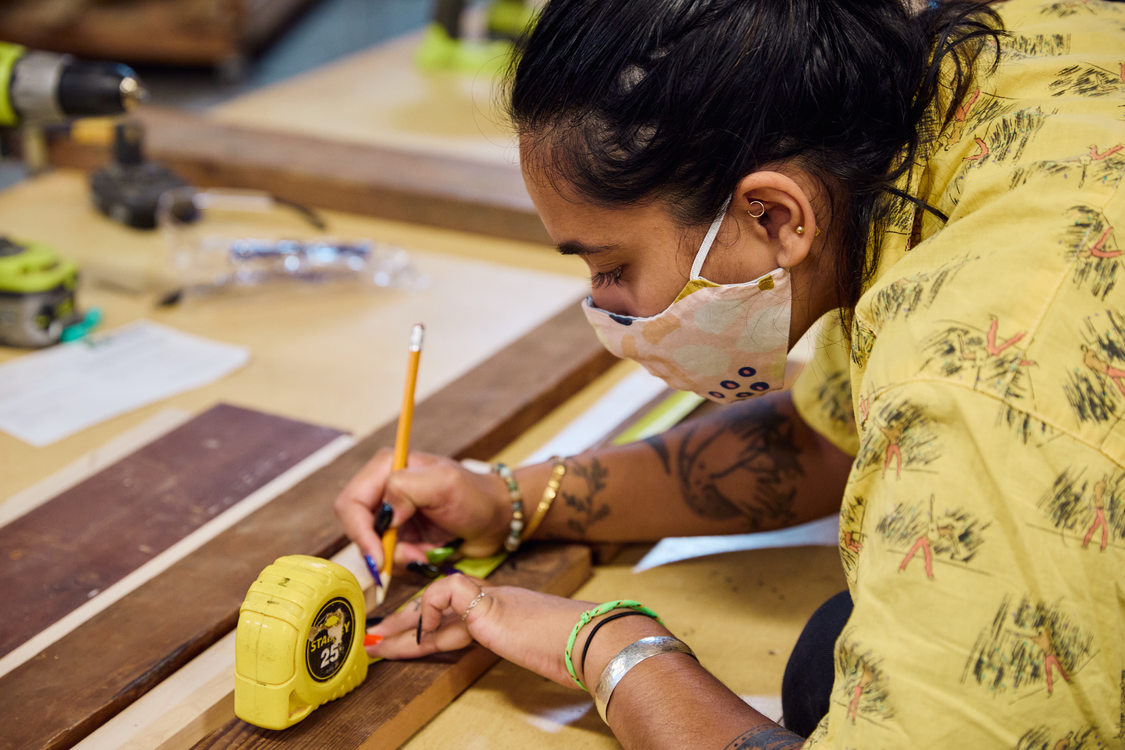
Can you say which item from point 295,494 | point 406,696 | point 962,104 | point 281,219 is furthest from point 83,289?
point 962,104

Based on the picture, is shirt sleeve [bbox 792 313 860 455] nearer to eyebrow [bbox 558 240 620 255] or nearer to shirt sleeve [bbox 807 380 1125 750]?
eyebrow [bbox 558 240 620 255]

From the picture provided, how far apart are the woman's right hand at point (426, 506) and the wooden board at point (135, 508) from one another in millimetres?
247

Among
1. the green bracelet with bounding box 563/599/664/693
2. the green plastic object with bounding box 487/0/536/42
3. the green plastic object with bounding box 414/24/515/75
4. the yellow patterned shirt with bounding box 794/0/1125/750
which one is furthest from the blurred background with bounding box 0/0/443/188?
the yellow patterned shirt with bounding box 794/0/1125/750

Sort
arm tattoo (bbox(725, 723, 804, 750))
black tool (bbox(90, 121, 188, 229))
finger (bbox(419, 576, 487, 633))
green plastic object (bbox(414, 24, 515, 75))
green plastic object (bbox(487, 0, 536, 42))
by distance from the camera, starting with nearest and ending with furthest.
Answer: arm tattoo (bbox(725, 723, 804, 750)), finger (bbox(419, 576, 487, 633)), black tool (bbox(90, 121, 188, 229)), green plastic object (bbox(414, 24, 515, 75)), green plastic object (bbox(487, 0, 536, 42))

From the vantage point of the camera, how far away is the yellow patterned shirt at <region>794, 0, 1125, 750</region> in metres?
0.73

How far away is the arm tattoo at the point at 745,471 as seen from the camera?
1.36 m

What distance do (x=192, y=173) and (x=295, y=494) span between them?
57.7 inches

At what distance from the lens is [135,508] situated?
1.40 metres

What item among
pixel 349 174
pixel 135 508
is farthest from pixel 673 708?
pixel 349 174

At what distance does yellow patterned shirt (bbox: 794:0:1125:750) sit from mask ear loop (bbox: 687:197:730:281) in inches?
8.2

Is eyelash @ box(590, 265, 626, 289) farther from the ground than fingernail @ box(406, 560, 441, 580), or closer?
farther from the ground

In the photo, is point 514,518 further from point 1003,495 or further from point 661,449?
point 1003,495

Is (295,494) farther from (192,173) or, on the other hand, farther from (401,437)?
(192,173)

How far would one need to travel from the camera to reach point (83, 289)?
210 cm
